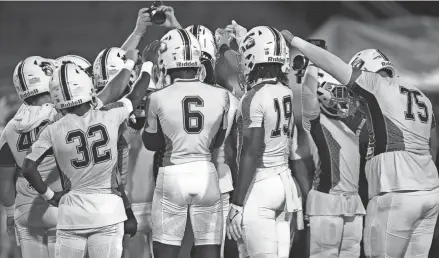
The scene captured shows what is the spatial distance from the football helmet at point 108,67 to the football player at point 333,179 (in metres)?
1.86

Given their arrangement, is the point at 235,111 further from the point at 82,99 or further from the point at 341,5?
the point at 341,5

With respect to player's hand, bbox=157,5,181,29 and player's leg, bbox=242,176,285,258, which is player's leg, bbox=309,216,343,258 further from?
player's hand, bbox=157,5,181,29

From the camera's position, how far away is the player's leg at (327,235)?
7.27 m

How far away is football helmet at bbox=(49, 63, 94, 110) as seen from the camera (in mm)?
5820

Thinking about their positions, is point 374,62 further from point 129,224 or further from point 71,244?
point 71,244

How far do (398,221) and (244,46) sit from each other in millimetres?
1906

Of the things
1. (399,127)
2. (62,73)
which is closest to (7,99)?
(62,73)

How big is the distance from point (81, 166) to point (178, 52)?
119 cm

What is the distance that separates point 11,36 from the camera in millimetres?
8898

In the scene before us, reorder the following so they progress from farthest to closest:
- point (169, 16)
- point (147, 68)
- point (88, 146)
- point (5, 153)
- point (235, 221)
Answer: point (169, 16), point (5, 153), point (147, 68), point (235, 221), point (88, 146)

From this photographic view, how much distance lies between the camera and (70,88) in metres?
5.82

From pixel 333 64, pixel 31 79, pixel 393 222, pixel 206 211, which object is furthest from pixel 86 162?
pixel 393 222

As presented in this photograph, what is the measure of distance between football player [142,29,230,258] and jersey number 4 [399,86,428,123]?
4.87 ft

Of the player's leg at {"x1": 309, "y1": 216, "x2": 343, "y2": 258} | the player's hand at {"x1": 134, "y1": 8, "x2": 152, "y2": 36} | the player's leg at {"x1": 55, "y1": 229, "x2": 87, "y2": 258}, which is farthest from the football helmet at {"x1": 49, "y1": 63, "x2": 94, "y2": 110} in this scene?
the player's leg at {"x1": 309, "y1": 216, "x2": 343, "y2": 258}
